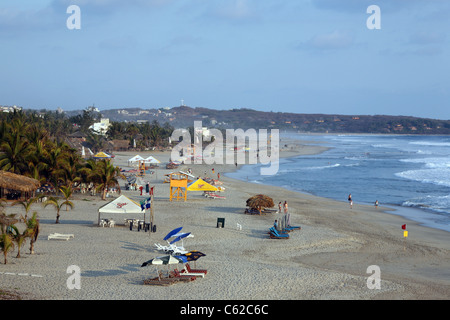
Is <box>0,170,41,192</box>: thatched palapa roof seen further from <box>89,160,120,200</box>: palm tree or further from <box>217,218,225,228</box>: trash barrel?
<box>217,218,225,228</box>: trash barrel

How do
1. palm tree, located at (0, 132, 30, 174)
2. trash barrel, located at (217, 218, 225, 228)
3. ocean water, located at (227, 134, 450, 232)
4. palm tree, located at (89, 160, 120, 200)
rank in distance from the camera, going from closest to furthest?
trash barrel, located at (217, 218, 225, 228) < palm tree, located at (0, 132, 30, 174) < palm tree, located at (89, 160, 120, 200) < ocean water, located at (227, 134, 450, 232)

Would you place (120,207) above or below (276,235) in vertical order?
above

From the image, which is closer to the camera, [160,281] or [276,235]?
[160,281]

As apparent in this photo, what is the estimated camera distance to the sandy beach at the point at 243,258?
1251 cm

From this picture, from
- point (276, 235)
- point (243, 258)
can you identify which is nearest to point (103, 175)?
point (276, 235)

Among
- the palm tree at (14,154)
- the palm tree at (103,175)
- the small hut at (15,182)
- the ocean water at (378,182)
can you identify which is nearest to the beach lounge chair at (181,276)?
the small hut at (15,182)

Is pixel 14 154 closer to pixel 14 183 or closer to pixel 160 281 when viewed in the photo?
pixel 14 183

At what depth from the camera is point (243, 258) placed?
16.3 meters

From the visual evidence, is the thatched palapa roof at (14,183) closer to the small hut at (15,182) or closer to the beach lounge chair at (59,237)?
the small hut at (15,182)

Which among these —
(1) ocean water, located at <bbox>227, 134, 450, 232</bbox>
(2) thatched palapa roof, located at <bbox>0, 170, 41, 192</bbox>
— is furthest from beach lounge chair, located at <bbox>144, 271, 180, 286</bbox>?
(1) ocean water, located at <bbox>227, 134, 450, 232</bbox>

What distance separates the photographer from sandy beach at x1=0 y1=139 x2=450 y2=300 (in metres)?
12.5

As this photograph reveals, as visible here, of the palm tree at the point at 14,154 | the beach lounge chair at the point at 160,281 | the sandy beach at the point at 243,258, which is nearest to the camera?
the sandy beach at the point at 243,258

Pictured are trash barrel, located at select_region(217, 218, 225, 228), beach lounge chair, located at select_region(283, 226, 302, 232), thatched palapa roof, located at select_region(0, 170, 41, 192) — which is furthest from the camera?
trash barrel, located at select_region(217, 218, 225, 228)
